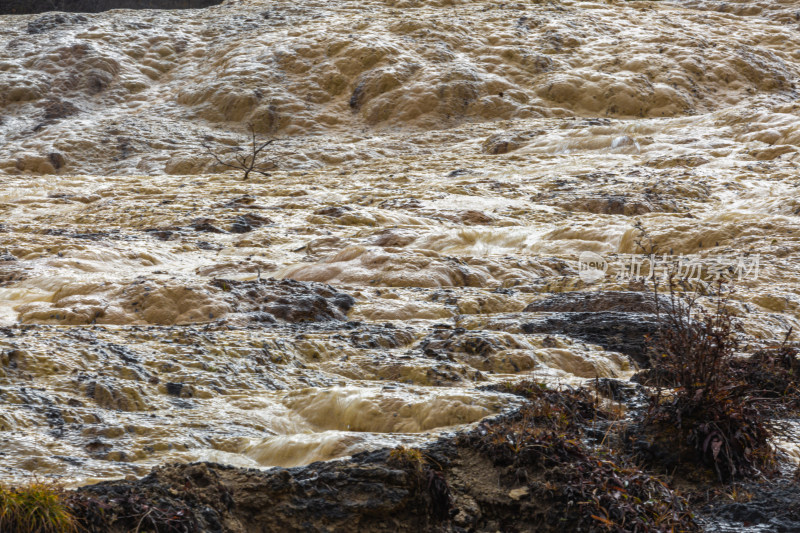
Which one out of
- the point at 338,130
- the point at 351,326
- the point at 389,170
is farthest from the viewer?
the point at 338,130

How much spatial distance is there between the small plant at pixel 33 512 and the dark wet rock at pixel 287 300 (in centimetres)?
319

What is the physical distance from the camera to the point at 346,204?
34.6 ft

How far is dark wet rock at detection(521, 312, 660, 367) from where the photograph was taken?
18.2 feet

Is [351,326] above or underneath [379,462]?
underneath

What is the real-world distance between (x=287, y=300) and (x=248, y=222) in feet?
11.5

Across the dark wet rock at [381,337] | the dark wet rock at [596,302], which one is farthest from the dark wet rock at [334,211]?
the dark wet rock at [381,337]

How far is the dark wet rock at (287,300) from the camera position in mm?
6285

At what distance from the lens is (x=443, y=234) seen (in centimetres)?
877

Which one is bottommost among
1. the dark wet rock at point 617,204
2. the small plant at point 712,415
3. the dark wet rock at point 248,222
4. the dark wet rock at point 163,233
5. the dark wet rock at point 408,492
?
the dark wet rock at point 248,222

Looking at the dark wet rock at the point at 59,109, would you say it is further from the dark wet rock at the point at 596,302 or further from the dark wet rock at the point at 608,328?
the dark wet rock at the point at 608,328

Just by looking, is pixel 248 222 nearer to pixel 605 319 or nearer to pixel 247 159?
pixel 247 159

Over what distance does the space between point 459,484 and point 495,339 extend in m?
1.91

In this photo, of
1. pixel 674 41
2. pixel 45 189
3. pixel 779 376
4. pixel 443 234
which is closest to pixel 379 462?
pixel 779 376

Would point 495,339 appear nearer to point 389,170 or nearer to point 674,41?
point 389,170
